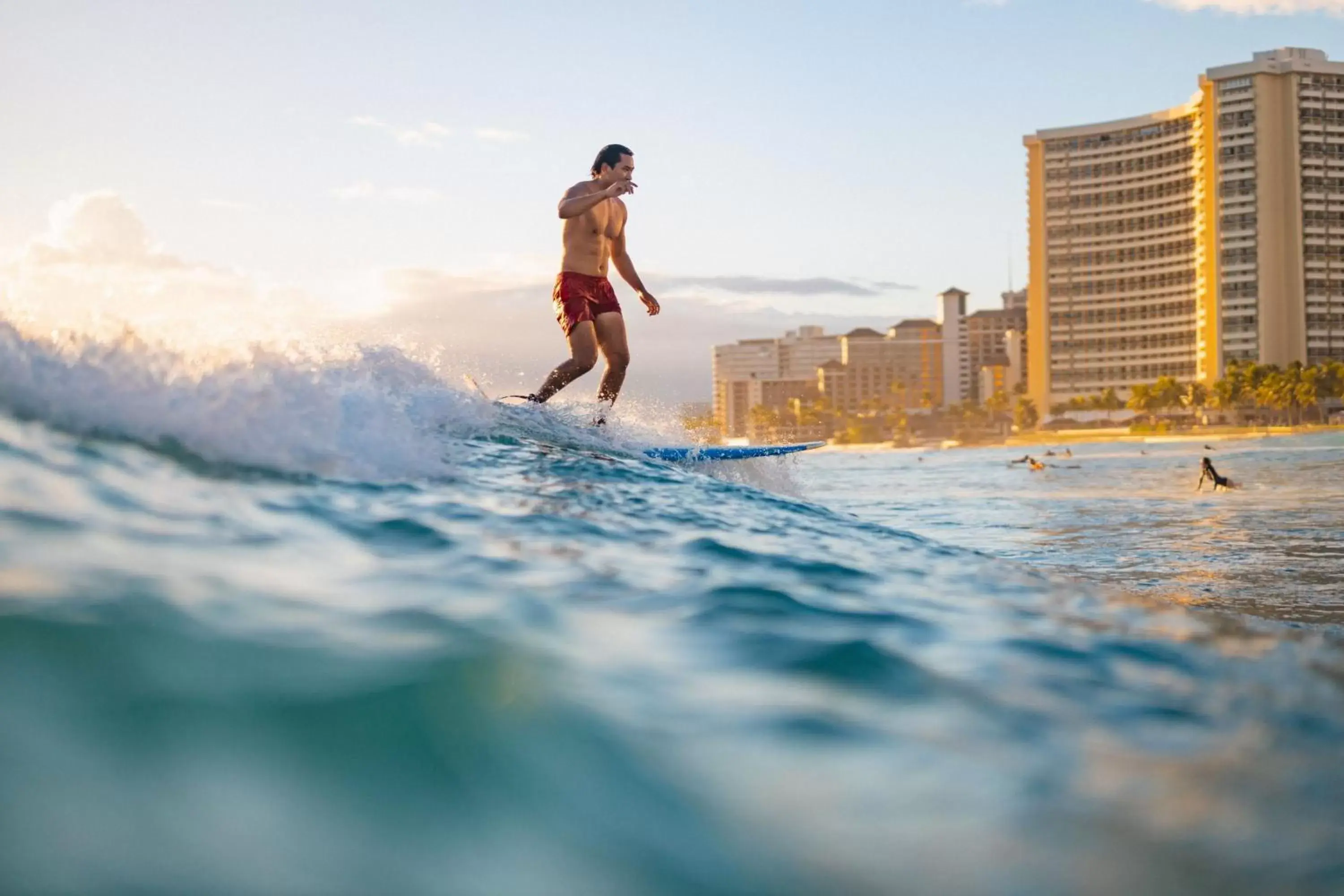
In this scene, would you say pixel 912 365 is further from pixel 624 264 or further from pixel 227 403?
pixel 227 403

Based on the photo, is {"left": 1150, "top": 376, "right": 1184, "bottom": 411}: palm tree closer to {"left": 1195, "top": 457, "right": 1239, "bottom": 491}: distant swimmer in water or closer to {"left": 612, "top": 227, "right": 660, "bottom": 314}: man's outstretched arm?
{"left": 1195, "top": 457, "right": 1239, "bottom": 491}: distant swimmer in water

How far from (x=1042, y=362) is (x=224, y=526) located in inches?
4522

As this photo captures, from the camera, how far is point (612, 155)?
20.6ft

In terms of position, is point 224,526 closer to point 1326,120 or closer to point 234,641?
point 234,641

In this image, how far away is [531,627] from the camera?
1925 mm

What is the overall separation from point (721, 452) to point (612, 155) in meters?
1.96

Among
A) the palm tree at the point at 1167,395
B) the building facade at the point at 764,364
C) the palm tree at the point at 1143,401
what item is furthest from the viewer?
the building facade at the point at 764,364

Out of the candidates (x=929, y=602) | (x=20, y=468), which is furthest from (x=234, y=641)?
(x=929, y=602)

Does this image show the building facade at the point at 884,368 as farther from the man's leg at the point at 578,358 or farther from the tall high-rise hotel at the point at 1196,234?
the man's leg at the point at 578,358

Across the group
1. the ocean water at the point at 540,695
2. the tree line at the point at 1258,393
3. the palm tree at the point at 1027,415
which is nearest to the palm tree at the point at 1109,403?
the tree line at the point at 1258,393

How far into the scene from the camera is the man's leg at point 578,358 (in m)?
6.64

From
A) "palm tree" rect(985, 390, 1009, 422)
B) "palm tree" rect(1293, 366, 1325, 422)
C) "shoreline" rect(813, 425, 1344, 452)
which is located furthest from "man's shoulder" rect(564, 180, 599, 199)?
"palm tree" rect(985, 390, 1009, 422)

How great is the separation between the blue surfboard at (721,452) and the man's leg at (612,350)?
2.53 ft

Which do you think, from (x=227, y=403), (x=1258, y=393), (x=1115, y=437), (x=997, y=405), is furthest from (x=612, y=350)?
(x=997, y=405)
